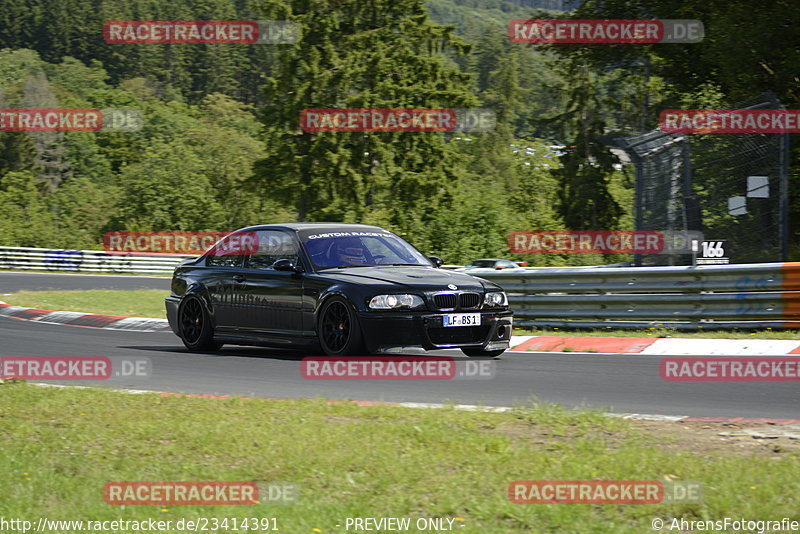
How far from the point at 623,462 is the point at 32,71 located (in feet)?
400

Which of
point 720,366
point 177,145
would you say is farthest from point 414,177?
point 720,366

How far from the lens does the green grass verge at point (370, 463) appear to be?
4746 millimetres

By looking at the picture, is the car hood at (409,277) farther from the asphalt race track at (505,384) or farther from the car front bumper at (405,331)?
the asphalt race track at (505,384)

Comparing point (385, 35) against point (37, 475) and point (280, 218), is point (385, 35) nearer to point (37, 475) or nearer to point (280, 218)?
point (280, 218)

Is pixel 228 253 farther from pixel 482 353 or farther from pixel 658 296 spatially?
pixel 658 296

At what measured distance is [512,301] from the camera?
15.0 m

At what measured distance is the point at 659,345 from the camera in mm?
12289

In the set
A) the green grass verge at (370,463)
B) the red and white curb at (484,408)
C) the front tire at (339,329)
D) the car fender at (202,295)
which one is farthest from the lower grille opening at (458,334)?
the car fender at (202,295)

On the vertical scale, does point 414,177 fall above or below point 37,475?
above

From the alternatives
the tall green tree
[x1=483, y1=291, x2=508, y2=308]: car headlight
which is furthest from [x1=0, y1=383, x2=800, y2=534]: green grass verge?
the tall green tree

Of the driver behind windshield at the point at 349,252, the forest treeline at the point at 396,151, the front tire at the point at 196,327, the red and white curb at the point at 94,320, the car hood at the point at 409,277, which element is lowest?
the red and white curb at the point at 94,320

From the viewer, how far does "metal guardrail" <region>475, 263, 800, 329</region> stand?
1275 cm

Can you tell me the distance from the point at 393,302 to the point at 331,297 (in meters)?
0.83

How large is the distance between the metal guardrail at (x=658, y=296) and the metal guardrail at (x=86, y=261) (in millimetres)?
30810
